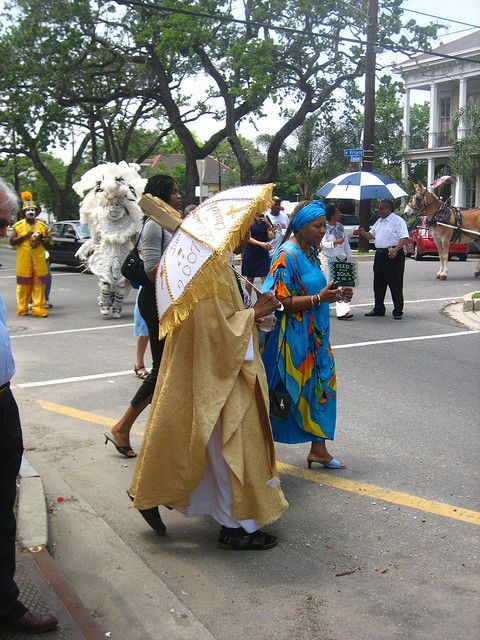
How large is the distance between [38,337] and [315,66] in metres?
19.7

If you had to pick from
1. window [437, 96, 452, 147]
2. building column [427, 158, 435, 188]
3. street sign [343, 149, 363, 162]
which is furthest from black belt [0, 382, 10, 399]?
building column [427, 158, 435, 188]

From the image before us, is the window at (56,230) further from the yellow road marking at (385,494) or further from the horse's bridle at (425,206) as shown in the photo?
the yellow road marking at (385,494)

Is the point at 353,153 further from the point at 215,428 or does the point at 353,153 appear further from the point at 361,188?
the point at 215,428

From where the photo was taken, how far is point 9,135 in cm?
4112

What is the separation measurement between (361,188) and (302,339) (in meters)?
8.34

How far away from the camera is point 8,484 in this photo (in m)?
3.26

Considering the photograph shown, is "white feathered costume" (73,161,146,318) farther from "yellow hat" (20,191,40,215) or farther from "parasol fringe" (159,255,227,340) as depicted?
"parasol fringe" (159,255,227,340)

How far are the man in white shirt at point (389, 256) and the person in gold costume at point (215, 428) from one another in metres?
8.36

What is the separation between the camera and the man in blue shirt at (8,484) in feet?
10.5

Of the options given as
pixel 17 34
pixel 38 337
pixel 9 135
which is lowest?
pixel 38 337

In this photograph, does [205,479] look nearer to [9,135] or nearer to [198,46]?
[198,46]

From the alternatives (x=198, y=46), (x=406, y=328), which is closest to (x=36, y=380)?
(x=406, y=328)

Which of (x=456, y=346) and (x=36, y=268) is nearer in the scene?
(x=456, y=346)

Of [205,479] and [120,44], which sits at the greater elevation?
[120,44]
